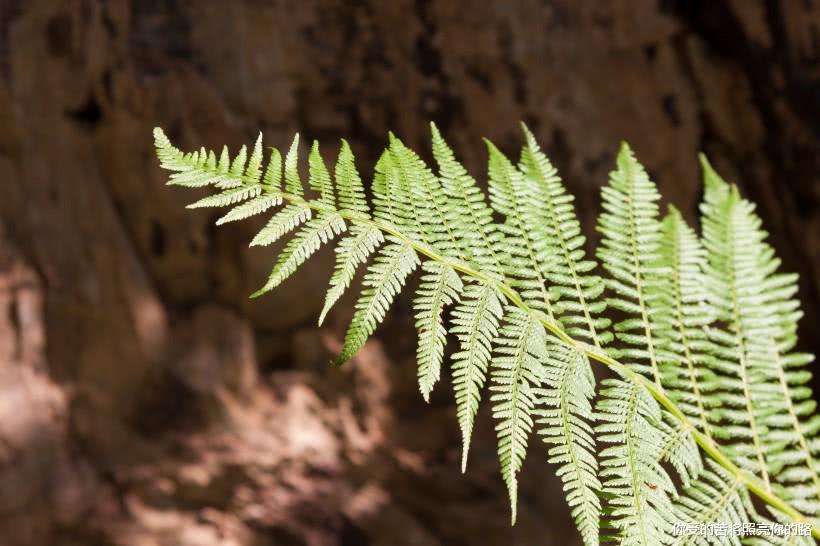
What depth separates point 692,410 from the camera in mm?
818

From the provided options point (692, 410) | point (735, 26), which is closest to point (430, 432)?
point (692, 410)

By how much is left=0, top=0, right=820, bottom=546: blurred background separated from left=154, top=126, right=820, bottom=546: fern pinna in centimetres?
202

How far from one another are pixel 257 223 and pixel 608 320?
2397 mm

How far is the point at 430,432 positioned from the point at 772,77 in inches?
102

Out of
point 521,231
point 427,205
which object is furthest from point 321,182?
point 521,231

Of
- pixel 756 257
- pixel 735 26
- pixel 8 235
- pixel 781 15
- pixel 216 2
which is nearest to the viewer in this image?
pixel 756 257

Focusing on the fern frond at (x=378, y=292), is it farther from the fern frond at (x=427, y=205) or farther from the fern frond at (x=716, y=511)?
the fern frond at (x=716, y=511)

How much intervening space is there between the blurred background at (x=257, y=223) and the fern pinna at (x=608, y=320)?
6.64 feet

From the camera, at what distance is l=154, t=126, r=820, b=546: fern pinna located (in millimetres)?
776

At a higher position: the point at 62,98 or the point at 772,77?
the point at 772,77

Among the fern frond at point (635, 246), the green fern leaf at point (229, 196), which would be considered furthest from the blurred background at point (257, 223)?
the fern frond at point (635, 246)

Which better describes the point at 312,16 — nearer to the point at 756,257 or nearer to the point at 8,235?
the point at 8,235

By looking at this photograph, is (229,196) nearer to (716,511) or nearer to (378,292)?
(378,292)

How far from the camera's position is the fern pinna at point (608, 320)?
0.78 m
